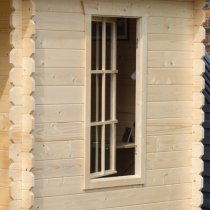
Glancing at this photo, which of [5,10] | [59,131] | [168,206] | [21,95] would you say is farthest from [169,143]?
[5,10]

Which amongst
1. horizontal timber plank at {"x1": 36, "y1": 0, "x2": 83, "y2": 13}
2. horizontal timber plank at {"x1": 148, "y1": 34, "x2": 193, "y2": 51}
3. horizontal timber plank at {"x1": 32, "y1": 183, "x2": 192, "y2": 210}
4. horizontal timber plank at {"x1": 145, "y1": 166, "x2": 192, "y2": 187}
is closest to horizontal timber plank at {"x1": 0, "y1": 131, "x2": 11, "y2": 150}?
horizontal timber plank at {"x1": 32, "y1": 183, "x2": 192, "y2": 210}

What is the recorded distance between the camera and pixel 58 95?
604cm

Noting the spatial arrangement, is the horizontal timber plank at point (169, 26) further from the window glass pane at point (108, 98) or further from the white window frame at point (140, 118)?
the window glass pane at point (108, 98)

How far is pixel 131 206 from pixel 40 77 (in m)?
1.23

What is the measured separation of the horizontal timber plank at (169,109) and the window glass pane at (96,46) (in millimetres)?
499

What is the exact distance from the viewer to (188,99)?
6.71 metres

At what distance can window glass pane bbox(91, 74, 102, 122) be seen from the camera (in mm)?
6301

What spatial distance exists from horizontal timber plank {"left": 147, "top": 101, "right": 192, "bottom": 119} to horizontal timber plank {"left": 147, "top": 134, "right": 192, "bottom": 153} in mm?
154

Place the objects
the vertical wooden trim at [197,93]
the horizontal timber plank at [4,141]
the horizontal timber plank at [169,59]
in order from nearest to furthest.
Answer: the horizontal timber plank at [4,141] → the horizontal timber plank at [169,59] → the vertical wooden trim at [197,93]

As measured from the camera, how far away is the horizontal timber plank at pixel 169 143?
652 centimetres

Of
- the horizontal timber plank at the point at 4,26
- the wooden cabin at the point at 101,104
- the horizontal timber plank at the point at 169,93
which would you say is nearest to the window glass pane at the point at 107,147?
the wooden cabin at the point at 101,104

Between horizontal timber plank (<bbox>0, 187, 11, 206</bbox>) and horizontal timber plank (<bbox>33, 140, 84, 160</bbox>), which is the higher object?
horizontal timber plank (<bbox>33, 140, 84, 160</bbox>)

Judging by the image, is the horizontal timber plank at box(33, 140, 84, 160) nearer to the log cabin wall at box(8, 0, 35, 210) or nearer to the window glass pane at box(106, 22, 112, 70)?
the log cabin wall at box(8, 0, 35, 210)

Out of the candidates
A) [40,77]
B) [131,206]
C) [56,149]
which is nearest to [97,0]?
[40,77]
